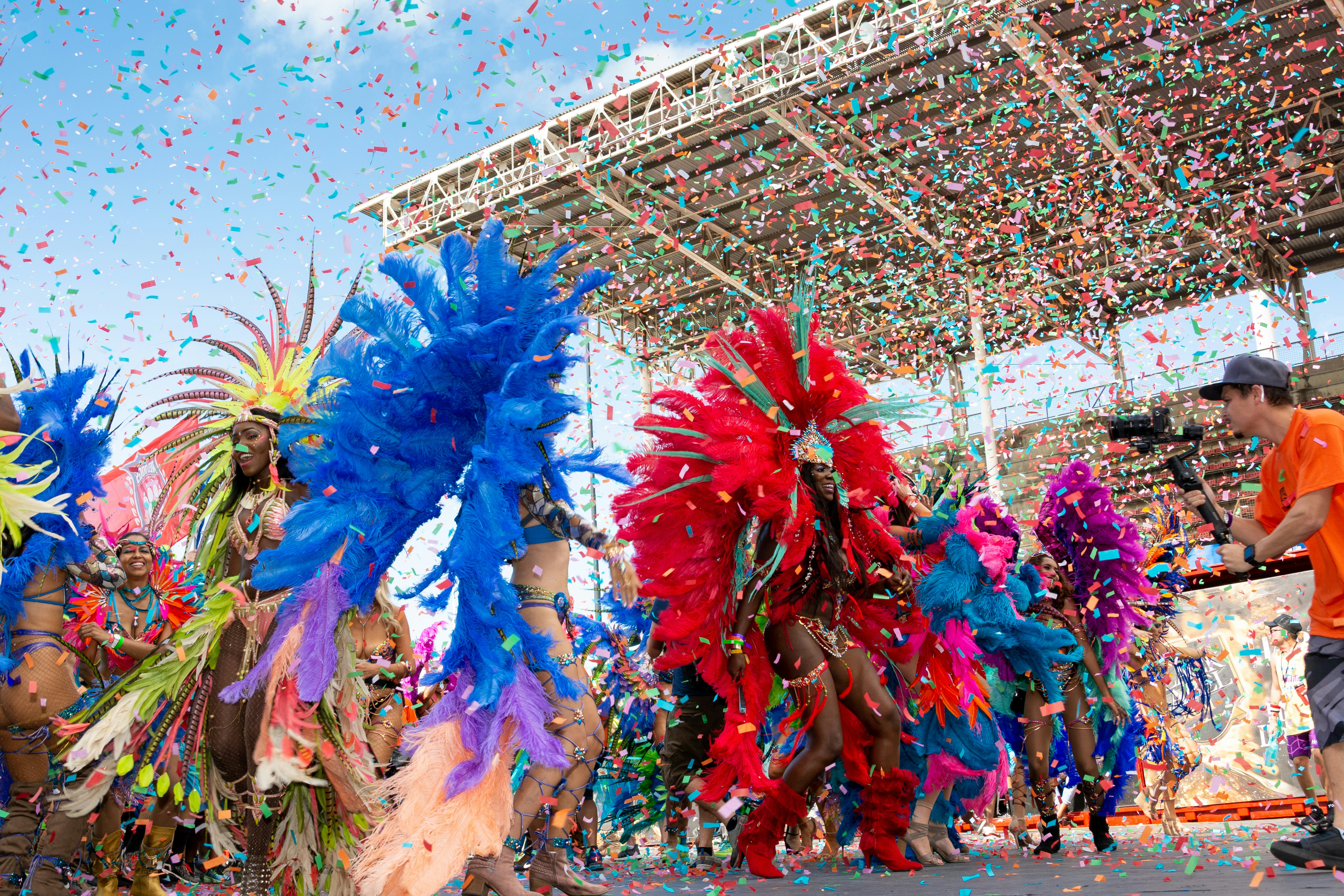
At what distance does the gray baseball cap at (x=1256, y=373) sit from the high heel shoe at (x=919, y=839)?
2.45m

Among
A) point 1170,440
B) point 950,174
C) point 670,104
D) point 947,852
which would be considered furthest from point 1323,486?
point 950,174

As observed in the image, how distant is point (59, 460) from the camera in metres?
4.93

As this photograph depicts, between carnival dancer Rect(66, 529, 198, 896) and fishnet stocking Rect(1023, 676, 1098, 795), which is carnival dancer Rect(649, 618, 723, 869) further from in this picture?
carnival dancer Rect(66, 529, 198, 896)

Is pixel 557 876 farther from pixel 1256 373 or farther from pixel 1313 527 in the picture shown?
pixel 1256 373

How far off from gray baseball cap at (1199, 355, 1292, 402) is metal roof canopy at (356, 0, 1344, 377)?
10855 millimetres

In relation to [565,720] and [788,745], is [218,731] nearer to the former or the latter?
[565,720]

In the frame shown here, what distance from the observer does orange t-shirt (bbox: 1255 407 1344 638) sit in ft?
11.5

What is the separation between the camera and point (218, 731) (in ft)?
12.2

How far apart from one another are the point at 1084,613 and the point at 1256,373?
113 inches

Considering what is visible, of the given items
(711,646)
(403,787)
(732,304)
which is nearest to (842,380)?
(711,646)

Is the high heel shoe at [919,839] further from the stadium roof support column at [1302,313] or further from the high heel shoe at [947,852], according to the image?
the stadium roof support column at [1302,313]

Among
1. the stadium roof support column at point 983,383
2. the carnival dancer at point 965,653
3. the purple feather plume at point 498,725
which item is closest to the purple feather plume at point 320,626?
the purple feather plume at point 498,725

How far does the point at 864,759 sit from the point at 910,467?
17651 mm

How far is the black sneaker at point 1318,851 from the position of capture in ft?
11.3
